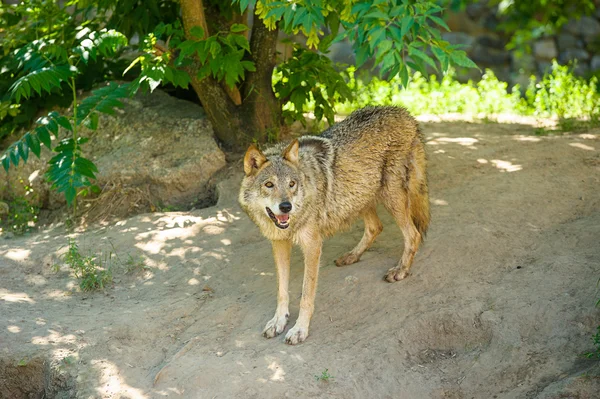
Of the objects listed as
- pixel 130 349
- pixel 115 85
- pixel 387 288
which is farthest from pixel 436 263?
pixel 115 85

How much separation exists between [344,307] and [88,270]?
2633mm

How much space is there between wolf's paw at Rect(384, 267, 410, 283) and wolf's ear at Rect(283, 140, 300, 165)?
1360mm

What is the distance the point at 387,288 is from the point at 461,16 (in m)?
13.4

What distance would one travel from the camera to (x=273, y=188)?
18.1 ft

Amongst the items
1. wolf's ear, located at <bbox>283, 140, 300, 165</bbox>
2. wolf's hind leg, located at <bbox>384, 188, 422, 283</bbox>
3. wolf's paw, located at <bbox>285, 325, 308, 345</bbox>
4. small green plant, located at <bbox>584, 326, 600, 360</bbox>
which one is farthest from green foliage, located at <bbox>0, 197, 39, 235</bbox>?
small green plant, located at <bbox>584, 326, 600, 360</bbox>

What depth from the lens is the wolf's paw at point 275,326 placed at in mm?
5623

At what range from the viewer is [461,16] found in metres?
17.6

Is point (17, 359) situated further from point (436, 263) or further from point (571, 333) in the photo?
point (571, 333)

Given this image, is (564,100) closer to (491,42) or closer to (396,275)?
(396,275)

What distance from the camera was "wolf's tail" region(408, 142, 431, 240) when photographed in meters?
6.36

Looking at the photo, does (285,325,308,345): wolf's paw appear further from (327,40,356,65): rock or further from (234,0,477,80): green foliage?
(327,40,356,65): rock

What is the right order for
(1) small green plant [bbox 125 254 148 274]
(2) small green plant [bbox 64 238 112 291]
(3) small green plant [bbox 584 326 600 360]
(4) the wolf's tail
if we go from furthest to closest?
1. (1) small green plant [bbox 125 254 148 274]
2. (2) small green plant [bbox 64 238 112 291]
3. (4) the wolf's tail
4. (3) small green plant [bbox 584 326 600 360]

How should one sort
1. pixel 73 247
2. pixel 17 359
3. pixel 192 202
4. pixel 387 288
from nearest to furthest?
pixel 17 359
pixel 387 288
pixel 73 247
pixel 192 202

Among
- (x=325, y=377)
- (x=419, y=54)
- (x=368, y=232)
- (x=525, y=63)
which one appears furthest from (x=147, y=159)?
(x=525, y=63)
